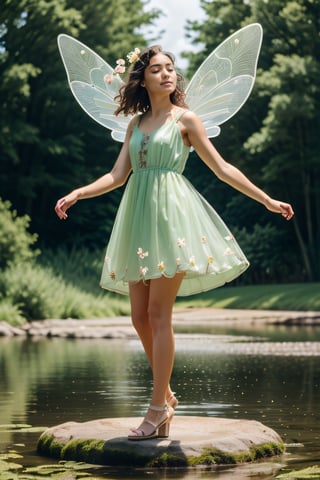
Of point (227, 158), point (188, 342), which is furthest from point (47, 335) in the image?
point (227, 158)

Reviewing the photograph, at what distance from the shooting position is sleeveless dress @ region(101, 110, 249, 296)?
20.2ft

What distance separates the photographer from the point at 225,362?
525 inches

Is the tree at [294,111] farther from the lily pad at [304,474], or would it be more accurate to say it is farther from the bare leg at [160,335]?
the lily pad at [304,474]

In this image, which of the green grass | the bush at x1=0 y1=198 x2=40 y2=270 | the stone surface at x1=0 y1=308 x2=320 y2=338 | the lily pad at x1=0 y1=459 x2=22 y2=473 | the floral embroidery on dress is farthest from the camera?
the green grass

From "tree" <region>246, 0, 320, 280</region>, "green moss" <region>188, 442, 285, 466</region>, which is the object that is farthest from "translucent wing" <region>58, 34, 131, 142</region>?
"tree" <region>246, 0, 320, 280</region>

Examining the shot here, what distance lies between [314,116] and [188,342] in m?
19.5

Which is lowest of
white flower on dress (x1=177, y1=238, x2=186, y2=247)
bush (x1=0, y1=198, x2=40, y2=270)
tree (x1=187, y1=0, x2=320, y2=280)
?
white flower on dress (x1=177, y1=238, x2=186, y2=247)

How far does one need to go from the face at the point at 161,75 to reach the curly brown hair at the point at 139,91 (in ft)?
0.13

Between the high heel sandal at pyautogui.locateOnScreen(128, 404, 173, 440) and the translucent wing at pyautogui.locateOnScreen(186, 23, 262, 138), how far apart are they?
1803mm

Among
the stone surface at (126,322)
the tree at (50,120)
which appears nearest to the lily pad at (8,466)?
the stone surface at (126,322)

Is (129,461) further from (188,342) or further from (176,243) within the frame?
(188,342)

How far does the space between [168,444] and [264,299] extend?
2392 cm

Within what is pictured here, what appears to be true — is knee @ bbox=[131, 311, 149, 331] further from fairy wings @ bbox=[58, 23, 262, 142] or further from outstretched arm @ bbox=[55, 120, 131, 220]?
fairy wings @ bbox=[58, 23, 262, 142]

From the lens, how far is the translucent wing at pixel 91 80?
7336 mm
